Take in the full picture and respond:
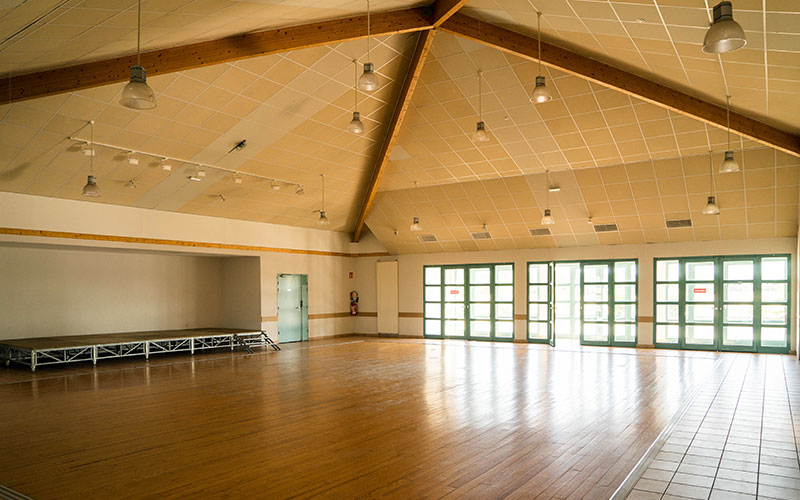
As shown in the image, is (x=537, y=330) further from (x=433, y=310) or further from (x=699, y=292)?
(x=699, y=292)

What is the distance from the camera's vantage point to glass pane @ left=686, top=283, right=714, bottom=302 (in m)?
13.6

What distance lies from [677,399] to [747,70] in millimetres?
4664

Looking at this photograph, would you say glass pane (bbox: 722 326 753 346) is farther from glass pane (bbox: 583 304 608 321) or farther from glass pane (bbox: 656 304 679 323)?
glass pane (bbox: 583 304 608 321)

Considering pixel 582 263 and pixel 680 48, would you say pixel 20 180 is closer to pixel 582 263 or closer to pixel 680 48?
pixel 680 48

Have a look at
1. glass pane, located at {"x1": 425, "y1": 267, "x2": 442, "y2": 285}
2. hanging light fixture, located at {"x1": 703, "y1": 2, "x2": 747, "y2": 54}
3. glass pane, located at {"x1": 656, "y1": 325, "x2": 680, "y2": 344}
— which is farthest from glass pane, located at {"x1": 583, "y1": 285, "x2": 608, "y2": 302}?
hanging light fixture, located at {"x1": 703, "y1": 2, "x2": 747, "y2": 54}

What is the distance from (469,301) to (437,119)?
678 cm

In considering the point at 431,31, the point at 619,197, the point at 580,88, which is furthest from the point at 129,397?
the point at 619,197

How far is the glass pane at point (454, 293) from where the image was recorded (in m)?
17.0

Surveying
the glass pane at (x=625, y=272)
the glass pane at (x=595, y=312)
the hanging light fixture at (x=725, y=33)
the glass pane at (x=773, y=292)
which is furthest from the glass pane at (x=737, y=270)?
the hanging light fixture at (x=725, y=33)

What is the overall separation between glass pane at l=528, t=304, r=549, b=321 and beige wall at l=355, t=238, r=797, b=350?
0.23 meters

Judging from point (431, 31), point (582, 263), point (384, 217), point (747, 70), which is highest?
point (431, 31)

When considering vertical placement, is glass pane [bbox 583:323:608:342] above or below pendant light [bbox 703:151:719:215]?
below

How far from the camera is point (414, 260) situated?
17656 millimetres

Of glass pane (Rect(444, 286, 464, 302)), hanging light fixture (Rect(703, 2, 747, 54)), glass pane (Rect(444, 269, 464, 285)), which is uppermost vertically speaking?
hanging light fixture (Rect(703, 2, 747, 54))
